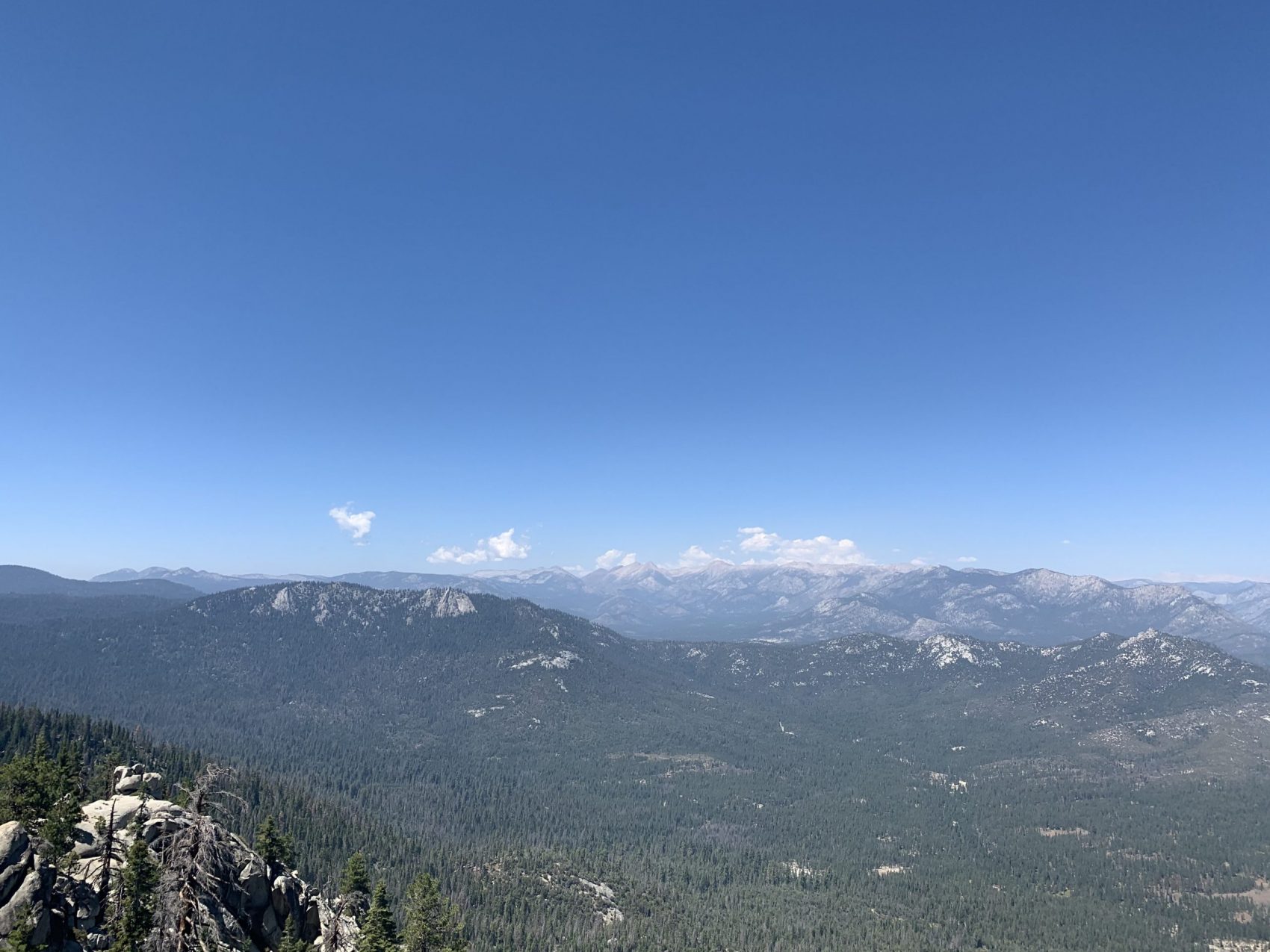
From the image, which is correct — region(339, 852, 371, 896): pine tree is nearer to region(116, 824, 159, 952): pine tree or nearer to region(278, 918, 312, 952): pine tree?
region(278, 918, 312, 952): pine tree

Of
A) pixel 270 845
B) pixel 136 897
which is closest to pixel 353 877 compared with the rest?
pixel 270 845

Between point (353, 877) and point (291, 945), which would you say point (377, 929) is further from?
point (353, 877)

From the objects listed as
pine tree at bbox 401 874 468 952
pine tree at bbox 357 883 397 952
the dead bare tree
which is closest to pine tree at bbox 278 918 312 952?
pine tree at bbox 357 883 397 952

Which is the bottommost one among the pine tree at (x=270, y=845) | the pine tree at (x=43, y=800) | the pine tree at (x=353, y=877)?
the pine tree at (x=353, y=877)

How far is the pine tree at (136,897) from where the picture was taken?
3422 centimetres

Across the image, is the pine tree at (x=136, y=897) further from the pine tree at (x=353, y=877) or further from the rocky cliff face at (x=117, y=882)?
the pine tree at (x=353, y=877)

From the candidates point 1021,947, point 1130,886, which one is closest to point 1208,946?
point 1130,886

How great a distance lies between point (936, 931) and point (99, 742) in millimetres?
211482

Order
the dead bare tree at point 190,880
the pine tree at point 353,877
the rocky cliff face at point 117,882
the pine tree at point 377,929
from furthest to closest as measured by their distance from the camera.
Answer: the pine tree at point 353,877 → the pine tree at point 377,929 → the rocky cliff face at point 117,882 → the dead bare tree at point 190,880

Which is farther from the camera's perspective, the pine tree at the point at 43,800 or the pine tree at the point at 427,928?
the pine tree at the point at 427,928

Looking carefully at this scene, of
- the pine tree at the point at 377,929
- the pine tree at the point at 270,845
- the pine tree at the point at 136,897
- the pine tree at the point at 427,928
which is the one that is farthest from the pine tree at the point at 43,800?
the pine tree at the point at 427,928

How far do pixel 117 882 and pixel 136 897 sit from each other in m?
10.9

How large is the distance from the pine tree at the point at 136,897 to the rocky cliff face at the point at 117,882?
144 cm

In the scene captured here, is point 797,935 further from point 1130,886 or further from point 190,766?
point 190,766
